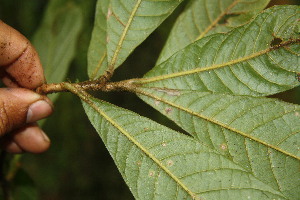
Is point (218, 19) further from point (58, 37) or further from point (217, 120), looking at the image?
point (58, 37)

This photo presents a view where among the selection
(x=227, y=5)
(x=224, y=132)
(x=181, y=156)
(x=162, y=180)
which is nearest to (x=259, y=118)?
(x=224, y=132)

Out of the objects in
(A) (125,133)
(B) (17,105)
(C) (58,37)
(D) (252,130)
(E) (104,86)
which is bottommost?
(D) (252,130)

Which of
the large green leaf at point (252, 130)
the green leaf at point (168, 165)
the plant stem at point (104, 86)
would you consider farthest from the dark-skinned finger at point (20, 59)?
the large green leaf at point (252, 130)

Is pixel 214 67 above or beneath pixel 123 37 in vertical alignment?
beneath

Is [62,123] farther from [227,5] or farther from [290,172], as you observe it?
[290,172]

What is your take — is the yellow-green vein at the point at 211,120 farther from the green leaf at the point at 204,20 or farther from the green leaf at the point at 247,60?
the green leaf at the point at 204,20

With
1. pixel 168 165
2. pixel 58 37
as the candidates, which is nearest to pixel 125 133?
pixel 168 165
